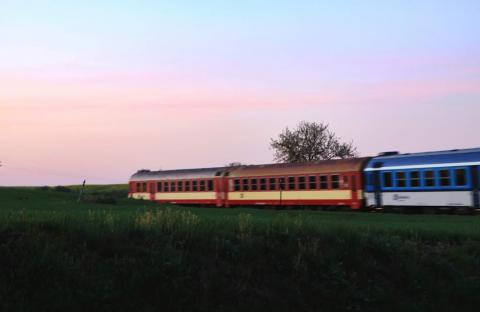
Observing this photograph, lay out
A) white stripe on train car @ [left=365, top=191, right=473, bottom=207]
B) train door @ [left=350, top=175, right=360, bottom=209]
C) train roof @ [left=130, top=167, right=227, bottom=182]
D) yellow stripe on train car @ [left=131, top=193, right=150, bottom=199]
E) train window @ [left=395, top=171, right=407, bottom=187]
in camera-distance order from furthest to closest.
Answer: yellow stripe on train car @ [left=131, top=193, right=150, bottom=199] → train roof @ [left=130, top=167, right=227, bottom=182] → train door @ [left=350, top=175, right=360, bottom=209] → train window @ [left=395, top=171, right=407, bottom=187] → white stripe on train car @ [left=365, top=191, right=473, bottom=207]

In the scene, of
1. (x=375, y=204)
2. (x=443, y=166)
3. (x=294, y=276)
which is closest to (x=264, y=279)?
(x=294, y=276)

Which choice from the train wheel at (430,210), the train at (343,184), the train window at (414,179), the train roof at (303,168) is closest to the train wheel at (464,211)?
the train at (343,184)

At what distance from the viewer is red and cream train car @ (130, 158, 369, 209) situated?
120 feet

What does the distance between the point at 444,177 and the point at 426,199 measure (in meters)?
1.61

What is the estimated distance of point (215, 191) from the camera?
45688 mm

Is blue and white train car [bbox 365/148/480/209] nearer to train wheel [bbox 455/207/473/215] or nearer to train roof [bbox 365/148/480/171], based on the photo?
train roof [bbox 365/148/480/171]

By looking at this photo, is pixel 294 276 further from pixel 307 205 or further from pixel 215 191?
pixel 215 191

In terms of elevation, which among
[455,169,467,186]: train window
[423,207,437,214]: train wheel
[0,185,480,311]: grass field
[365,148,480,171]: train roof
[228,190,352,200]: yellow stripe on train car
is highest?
[365,148,480,171]: train roof

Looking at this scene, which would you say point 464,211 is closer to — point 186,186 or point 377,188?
point 377,188

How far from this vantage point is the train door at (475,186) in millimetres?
29062

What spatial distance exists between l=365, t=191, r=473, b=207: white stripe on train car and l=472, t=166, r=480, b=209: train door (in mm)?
216

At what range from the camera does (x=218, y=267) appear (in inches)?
440

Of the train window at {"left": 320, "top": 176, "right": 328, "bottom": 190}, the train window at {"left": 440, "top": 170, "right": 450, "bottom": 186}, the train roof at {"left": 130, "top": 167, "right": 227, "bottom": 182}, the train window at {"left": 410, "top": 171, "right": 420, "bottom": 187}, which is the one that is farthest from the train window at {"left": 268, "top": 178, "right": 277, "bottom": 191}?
the train window at {"left": 440, "top": 170, "right": 450, "bottom": 186}

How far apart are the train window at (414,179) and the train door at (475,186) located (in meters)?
3.42
